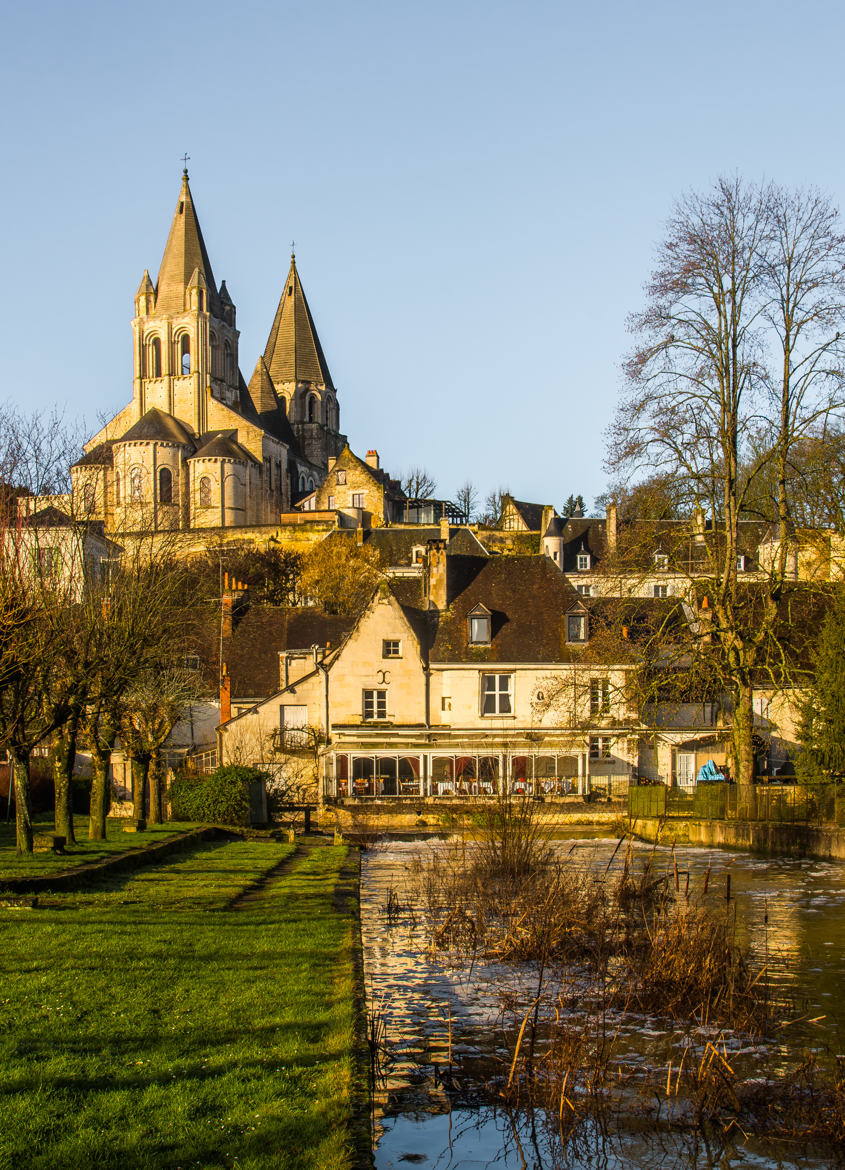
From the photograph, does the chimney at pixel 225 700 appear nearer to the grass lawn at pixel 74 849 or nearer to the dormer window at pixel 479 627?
the dormer window at pixel 479 627

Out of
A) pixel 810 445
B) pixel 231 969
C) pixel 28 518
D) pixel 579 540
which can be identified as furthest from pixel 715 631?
pixel 579 540

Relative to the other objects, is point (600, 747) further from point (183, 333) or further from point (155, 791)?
point (183, 333)

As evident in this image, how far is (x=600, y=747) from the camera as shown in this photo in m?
44.7

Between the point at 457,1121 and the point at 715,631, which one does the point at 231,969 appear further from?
the point at 715,631

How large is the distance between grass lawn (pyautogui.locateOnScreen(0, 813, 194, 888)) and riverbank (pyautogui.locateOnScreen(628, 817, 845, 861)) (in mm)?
12215

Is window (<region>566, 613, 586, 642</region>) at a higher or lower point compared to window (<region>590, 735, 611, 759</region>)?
higher

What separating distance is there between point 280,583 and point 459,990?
6858 centimetres

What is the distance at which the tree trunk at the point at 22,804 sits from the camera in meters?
21.6

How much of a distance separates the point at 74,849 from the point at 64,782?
3001 millimetres

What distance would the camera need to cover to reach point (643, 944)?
14.8m

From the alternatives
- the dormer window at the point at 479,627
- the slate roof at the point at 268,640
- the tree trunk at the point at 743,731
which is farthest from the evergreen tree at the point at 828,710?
the slate roof at the point at 268,640

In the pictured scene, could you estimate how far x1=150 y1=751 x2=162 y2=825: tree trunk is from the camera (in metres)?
34.5

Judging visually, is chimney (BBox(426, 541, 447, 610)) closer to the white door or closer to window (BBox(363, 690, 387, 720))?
window (BBox(363, 690, 387, 720))

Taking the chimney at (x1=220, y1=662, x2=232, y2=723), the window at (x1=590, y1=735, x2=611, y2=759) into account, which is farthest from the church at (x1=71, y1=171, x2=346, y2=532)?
the window at (x1=590, y1=735, x2=611, y2=759)
